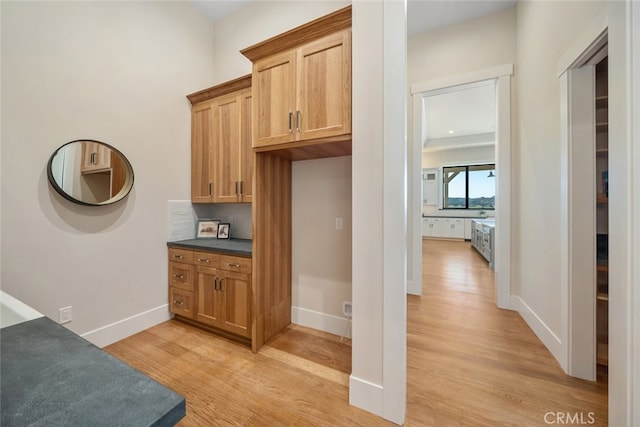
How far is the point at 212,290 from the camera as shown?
2299mm

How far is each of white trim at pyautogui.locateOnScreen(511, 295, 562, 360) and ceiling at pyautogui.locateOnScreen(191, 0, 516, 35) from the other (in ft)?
11.1

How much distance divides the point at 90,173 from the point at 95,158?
15 cm

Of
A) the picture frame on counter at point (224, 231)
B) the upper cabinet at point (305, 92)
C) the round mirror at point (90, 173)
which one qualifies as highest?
the upper cabinet at point (305, 92)

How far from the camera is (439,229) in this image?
324 inches

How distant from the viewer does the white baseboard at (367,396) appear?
1438 mm

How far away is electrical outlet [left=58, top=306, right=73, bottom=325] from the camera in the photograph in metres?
1.92

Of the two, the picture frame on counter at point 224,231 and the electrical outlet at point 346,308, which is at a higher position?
the picture frame on counter at point 224,231

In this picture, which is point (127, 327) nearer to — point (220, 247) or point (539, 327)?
point (220, 247)

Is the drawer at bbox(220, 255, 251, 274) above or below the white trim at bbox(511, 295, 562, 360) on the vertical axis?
above

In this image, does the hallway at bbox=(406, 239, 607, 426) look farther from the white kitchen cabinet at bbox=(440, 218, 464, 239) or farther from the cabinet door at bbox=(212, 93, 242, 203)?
the white kitchen cabinet at bbox=(440, 218, 464, 239)

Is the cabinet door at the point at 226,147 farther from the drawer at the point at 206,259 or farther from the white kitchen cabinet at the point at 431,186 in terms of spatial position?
the white kitchen cabinet at the point at 431,186

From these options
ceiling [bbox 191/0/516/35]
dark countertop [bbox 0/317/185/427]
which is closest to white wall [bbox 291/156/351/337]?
dark countertop [bbox 0/317/185/427]

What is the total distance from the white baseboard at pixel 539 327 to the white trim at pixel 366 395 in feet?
5.07
